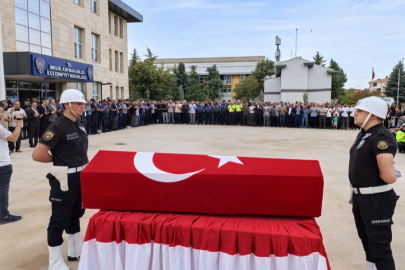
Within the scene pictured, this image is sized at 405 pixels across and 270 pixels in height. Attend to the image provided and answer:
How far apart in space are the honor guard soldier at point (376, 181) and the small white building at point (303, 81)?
38232mm

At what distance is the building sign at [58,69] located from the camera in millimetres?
15826

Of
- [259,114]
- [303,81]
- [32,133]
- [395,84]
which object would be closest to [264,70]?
[303,81]

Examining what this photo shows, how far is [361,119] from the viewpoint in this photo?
3.14 m

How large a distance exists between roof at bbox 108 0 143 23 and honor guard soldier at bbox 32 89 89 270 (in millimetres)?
26506

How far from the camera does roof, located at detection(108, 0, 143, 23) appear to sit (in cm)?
2811

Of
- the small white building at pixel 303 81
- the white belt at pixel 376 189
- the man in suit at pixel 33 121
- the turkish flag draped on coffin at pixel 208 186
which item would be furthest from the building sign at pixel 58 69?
the small white building at pixel 303 81

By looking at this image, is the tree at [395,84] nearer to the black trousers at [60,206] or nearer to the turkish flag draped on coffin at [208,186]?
the turkish flag draped on coffin at [208,186]

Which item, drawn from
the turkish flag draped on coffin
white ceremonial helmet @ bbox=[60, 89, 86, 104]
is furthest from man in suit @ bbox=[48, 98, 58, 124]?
the turkish flag draped on coffin

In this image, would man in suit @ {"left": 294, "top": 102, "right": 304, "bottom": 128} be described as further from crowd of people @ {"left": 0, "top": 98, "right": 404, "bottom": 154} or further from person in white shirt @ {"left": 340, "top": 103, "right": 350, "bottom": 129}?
person in white shirt @ {"left": 340, "top": 103, "right": 350, "bottom": 129}

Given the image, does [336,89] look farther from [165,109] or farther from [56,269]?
[56,269]

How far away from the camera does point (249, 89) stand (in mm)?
52625

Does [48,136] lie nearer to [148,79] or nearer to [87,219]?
[87,219]

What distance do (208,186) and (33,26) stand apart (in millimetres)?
20010

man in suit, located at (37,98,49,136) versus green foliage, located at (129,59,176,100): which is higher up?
green foliage, located at (129,59,176,100)
